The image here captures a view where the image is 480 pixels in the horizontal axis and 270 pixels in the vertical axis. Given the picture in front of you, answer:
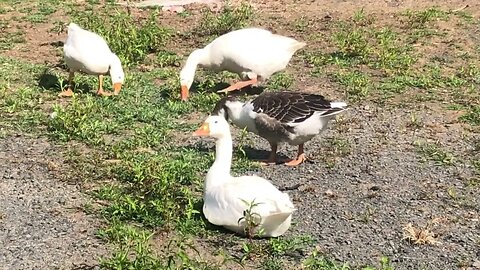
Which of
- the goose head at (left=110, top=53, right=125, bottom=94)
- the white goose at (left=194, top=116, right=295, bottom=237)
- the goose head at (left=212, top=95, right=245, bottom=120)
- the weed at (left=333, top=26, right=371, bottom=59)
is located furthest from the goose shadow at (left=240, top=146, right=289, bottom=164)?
the weed at (left=333, top=26, right=371, bottom=59)

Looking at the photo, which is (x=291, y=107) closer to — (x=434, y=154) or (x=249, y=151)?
(x=249, y=151)

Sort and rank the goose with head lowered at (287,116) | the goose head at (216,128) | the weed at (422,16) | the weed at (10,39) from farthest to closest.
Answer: the weed at (422,16), the weed at (10,39), the goose with head lowered at (287,116), the goose head at (216,128)

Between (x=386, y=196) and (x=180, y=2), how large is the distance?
300 inches

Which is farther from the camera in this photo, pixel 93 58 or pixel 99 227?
pixel 93 58

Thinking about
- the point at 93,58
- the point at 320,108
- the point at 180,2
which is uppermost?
the point at 320,108

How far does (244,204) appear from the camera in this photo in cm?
505

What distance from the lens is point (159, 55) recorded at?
10078 millimetres

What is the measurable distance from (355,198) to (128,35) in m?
4.95

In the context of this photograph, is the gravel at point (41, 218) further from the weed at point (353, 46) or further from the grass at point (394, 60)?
the weed at point (353, 46)

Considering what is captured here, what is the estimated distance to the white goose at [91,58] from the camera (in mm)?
8328

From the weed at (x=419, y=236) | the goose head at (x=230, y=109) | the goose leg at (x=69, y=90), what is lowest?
the goose leg at (x=69, y=90)

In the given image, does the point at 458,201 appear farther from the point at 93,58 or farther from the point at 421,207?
the point at 93,58

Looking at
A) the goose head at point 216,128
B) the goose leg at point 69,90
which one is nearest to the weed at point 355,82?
the goose leg at point 69,90

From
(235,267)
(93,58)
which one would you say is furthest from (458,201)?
(93,58)
